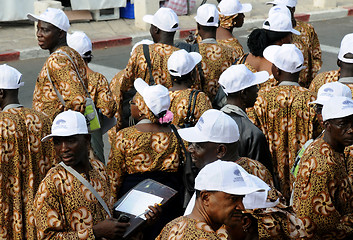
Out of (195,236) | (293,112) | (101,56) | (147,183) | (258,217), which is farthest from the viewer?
(101,56)

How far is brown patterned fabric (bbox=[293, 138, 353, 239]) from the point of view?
14.8ft

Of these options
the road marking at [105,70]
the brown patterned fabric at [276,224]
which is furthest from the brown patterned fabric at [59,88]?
the road marking at [105,70]

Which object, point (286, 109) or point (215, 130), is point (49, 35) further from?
point (215, 130)

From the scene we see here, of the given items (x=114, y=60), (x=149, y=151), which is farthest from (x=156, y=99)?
(x=114, y=60)

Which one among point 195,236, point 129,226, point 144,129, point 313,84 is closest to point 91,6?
point 313,84

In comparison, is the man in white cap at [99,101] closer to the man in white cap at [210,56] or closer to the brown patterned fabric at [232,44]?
the man in white cap at [210,56]

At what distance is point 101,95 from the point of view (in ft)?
22.9

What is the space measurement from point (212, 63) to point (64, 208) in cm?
358

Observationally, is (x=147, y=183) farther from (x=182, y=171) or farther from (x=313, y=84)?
(x=313, y=84)

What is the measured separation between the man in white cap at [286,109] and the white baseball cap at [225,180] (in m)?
2.66

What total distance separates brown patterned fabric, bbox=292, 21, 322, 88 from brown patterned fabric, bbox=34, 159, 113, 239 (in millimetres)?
4192

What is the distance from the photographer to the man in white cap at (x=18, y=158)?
5.29 metres

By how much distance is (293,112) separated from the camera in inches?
236

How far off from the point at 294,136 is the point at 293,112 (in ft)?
0.79
